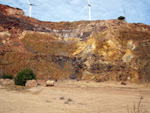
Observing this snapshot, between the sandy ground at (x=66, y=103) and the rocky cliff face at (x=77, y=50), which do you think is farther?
the rocky cliff face at (x=77, y=50)

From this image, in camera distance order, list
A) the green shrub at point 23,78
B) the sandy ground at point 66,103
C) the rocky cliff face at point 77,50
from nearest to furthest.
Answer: the sandy ground at point 66,103, the green shrub at point 23,78, the rocky cliff face at point 77,50

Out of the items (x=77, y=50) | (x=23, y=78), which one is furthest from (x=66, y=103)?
(x=77, y=50)

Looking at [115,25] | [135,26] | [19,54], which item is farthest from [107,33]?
[19,54]

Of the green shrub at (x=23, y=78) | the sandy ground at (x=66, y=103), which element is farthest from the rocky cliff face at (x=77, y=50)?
the sandy ground at (x=66, y=103)

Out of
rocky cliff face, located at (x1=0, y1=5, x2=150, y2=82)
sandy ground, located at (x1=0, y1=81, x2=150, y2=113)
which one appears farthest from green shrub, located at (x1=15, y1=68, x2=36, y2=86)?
rocky cliff face, located at (x1=0, y1=5, x2=150, y2=82)

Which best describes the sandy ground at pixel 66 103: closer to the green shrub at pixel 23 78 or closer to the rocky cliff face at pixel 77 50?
the green shrub at pixel 23 78

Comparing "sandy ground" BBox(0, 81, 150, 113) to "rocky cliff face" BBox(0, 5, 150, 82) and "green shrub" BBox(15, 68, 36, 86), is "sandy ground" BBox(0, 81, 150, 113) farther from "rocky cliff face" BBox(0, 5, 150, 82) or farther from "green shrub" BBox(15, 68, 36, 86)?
"rocky cliff face" BBox(0, 5, 150, 82)

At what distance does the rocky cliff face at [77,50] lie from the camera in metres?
23.1

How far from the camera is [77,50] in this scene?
31.5 m

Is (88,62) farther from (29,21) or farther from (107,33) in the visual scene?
(29,21)

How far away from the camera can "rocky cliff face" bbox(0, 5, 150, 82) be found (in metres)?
23.1

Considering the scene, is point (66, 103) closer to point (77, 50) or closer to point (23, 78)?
point (23, 78)

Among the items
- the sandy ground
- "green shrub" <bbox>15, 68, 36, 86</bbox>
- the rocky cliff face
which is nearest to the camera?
the sandy ground

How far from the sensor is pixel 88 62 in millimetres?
25703
